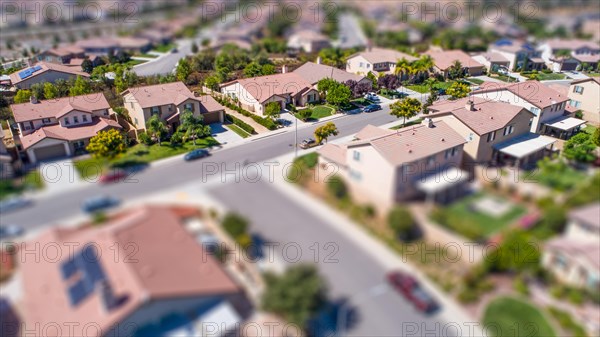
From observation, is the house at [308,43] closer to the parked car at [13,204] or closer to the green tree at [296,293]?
the parked car at [13,204]

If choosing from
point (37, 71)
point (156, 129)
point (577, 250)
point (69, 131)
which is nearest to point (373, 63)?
point (156, 129)

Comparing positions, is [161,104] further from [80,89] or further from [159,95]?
[80,89]

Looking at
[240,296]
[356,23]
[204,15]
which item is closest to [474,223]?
[240,296]

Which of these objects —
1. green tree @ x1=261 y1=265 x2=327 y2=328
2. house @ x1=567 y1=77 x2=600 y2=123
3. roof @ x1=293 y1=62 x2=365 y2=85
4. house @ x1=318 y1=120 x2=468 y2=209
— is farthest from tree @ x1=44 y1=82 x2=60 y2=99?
house @ x1=567 y1=77 x2=600 y2=123

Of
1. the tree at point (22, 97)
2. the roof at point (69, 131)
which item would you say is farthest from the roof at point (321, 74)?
the tree at point (22, 97)

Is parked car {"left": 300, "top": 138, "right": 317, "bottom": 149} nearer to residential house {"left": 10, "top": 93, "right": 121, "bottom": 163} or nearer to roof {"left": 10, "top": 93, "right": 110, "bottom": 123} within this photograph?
residential house {"left": 10, "top": 93, "right": 121, "bottom": 163}
